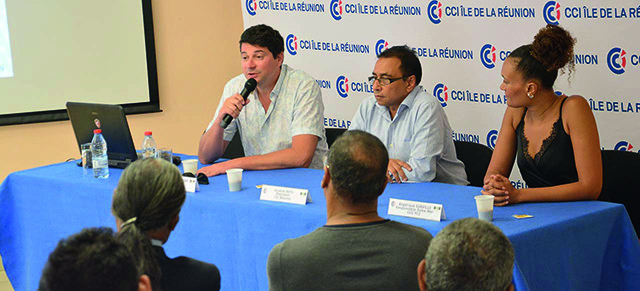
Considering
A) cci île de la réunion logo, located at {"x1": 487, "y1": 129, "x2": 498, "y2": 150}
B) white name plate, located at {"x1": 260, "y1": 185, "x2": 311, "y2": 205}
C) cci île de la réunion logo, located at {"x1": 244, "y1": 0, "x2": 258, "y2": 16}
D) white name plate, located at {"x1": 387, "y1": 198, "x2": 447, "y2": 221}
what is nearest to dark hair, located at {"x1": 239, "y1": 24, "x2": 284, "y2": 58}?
white name plate, located at {"x1": 260, "y1": 185, "x2": 311, "y2": 205}

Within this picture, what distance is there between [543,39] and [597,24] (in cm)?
128

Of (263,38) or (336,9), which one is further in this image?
(336,9)

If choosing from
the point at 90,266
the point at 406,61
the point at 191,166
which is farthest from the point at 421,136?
the point at 90,266

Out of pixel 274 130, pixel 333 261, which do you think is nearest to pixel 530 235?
pixel 333 261

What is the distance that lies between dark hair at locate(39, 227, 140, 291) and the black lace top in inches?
75.5

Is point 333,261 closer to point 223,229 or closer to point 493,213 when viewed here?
point 493,213

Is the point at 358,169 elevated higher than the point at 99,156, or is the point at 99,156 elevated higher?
the point at 358,169

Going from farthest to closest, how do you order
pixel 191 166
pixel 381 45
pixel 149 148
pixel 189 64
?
pixel 189 64
pixel 381 45
pixel 149 148
pixel 191 166

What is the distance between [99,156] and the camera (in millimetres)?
3084

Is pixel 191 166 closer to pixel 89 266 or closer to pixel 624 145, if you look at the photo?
pixel 89 266

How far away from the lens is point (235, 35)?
18.8 ft

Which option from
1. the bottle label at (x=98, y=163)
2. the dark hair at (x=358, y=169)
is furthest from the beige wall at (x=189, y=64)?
the dark hair at (x=358, y=169)

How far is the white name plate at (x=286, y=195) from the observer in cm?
239

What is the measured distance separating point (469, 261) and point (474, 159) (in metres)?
2.14
